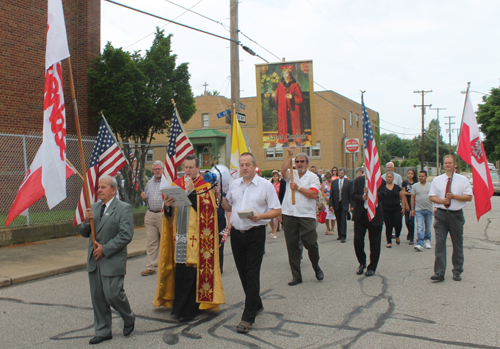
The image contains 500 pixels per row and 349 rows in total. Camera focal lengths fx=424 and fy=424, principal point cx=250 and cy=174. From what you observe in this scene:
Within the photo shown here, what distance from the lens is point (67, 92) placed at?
14766 mm

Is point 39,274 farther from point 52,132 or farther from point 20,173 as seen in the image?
point 20,173

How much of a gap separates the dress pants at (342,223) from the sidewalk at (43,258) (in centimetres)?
504

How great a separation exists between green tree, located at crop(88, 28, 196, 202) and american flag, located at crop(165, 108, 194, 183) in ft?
26.3

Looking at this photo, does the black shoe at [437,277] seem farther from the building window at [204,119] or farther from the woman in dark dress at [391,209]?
→ the building window at [204,119]

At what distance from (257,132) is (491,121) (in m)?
20.1

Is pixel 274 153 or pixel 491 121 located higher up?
pixel 491 121

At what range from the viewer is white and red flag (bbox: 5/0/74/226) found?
14.3ft

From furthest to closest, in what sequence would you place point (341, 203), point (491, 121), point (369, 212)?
point (491, 121) → point (341, 203) → point (369, 212)

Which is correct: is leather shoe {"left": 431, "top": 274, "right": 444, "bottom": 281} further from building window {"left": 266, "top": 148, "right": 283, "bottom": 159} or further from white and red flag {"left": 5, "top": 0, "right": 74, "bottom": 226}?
building window {"left": 266, "top": 148, "right": 283, "bottom": 159}

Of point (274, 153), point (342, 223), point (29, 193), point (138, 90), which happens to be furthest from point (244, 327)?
point (274, 153)

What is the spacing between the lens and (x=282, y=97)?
49.4 ft

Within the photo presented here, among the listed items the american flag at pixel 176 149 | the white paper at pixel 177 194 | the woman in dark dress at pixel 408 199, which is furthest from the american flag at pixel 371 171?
the woman in dark dress at pixel 408 199

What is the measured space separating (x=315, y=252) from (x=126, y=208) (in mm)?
3343

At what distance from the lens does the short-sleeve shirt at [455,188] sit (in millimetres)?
6609
